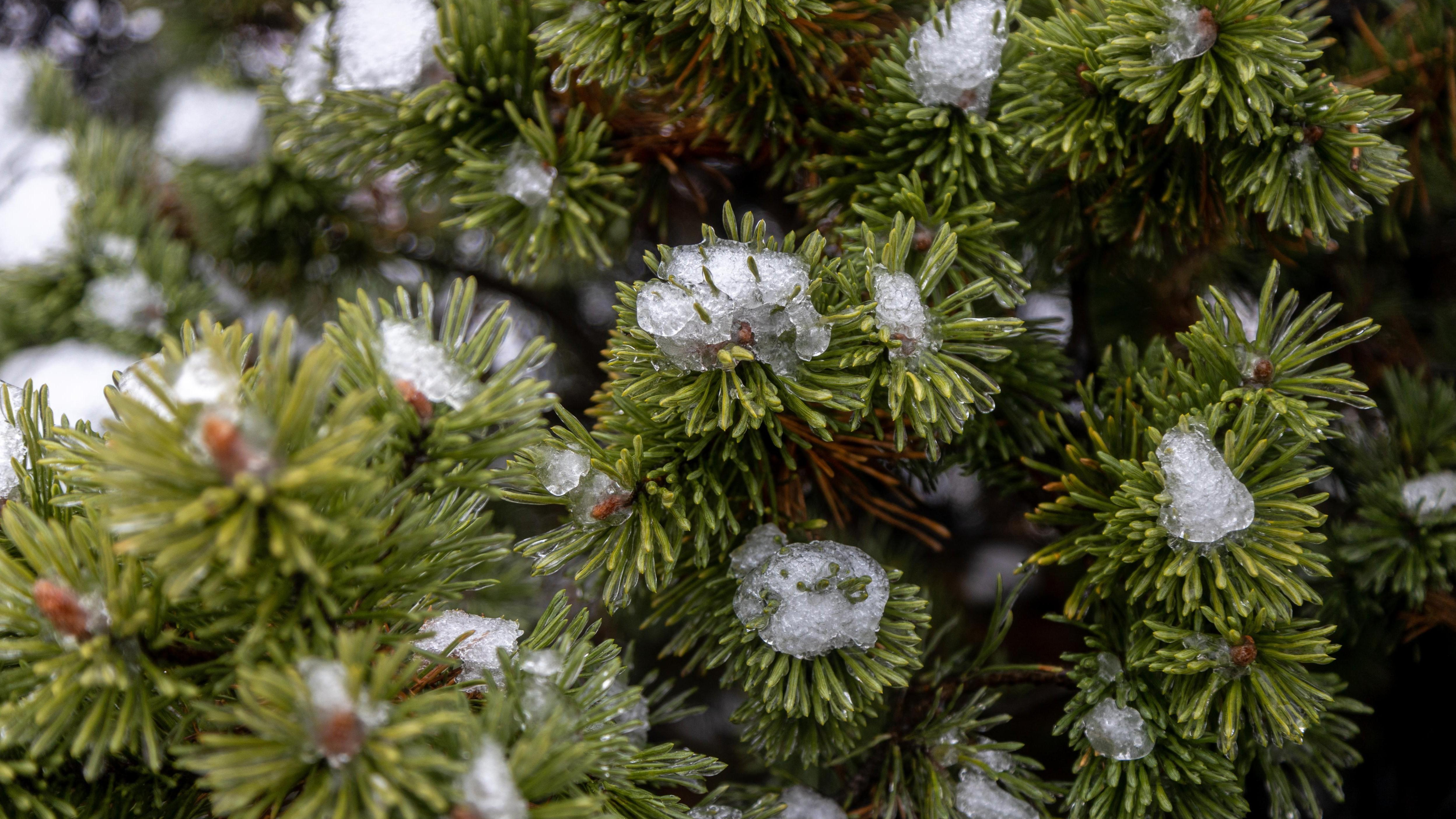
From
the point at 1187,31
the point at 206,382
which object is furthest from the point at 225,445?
the point at 1187,31

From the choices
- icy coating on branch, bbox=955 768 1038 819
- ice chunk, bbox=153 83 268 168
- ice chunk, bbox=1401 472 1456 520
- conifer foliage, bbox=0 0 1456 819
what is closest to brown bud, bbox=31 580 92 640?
conifer foliage, bbox=0 0 1456 819

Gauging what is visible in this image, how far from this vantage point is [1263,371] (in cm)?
48

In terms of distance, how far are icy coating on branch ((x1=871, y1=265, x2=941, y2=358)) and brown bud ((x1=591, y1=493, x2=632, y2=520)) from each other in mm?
166

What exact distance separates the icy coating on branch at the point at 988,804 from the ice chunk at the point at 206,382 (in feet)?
1.50

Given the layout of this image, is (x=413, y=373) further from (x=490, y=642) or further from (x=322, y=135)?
(x=322, y=135)

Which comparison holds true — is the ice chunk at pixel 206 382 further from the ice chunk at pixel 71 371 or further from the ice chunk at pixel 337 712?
the ice chunk at pixel 71 371

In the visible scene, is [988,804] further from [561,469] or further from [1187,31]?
[1187,31]

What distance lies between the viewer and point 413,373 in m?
0.41

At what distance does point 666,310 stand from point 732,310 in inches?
1.4

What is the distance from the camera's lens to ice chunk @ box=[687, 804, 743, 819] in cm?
51

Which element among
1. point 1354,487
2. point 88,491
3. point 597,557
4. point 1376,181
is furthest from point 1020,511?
point 88,491

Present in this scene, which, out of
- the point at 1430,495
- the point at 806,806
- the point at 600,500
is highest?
the point at 600,500

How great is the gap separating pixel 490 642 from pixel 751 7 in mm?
387

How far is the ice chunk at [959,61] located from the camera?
537 millimetres
